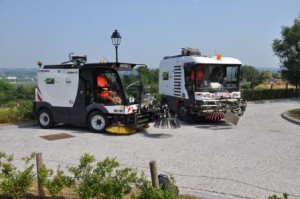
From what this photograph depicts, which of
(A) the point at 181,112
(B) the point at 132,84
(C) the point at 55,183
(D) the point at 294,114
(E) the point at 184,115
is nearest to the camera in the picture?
(C) the point at 55,183

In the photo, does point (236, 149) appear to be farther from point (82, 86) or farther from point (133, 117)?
point (82, 86)

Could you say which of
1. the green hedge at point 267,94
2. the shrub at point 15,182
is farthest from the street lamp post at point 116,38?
the green hedge at point 267,94

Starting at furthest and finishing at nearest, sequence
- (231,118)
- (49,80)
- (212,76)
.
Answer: (212,76)
(231,118)
(49,80)

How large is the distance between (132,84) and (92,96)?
1.41 m

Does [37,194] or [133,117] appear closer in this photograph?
[37,194]

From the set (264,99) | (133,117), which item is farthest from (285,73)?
(133,117)

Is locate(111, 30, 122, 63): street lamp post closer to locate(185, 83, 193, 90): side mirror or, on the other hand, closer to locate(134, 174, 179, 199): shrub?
locate(185, 83, 193, 90): side mirror

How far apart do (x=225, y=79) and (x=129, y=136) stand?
5284mm

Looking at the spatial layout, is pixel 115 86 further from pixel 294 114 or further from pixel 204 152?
pixel 294 114

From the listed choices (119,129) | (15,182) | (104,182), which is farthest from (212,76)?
(15,182)

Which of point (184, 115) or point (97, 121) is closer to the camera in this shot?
point (97, 121)

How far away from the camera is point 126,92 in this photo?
438 inches

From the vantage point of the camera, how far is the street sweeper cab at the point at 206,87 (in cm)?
1322

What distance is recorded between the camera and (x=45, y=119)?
1248 centimetres
